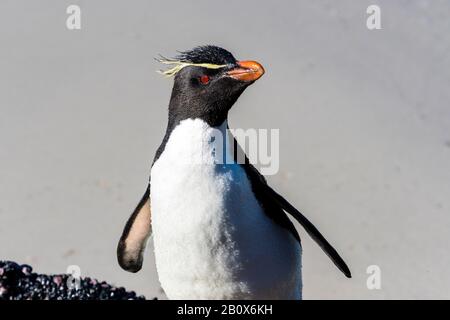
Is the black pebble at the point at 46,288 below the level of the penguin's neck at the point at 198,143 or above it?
below

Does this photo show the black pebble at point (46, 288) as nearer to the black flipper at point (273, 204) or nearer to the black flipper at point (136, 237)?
the black flipper at point (136, 237)

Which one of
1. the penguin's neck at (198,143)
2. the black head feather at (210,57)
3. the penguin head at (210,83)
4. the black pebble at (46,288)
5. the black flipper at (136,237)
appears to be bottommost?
the black pebble at (46,288)

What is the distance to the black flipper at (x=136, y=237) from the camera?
3.48 metres

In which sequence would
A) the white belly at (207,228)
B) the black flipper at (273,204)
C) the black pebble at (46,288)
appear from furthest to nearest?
1. the black pebble at (46,288)
2. the black flipper at (273,204)
3. the white belly at (207,228)

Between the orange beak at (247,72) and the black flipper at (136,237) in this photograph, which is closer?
the orange beak at (247,72)

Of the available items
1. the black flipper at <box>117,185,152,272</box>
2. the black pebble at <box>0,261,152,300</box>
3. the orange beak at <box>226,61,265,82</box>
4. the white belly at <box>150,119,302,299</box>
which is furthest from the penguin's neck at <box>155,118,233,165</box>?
the black pebble at <box>0,261,152,300</box>

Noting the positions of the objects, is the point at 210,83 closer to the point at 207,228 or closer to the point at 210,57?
Result: the point at 210,57

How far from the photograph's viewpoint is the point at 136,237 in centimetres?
356

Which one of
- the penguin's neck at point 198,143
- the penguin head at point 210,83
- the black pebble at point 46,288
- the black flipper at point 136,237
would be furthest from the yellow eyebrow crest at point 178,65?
the black pebble at point 46,288

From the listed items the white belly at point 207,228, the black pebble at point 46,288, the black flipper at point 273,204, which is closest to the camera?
the white belly at point 207,228

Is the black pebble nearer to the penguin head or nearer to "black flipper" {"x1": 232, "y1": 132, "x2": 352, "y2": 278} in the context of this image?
"black flipper" {"x1": 232, "y1": 132, "x2": 352, "y2": 278}

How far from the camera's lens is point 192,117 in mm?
3129

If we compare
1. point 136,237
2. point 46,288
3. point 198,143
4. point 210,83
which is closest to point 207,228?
point 198,143
